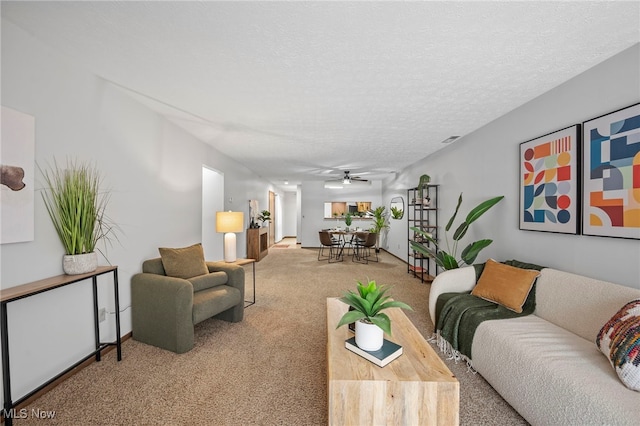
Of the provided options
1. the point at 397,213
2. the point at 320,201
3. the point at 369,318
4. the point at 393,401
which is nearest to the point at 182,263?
the point at 369,318

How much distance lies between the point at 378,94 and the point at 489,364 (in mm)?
2487

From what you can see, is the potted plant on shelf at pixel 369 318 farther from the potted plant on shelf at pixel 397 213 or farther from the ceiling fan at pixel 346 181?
the potted plant on shelf at pixel 397 213

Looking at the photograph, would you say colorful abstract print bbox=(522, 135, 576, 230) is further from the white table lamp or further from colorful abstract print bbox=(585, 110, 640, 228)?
the white table lamp

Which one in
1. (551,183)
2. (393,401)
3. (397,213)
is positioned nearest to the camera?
(393,401)

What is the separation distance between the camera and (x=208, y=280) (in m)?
2.84

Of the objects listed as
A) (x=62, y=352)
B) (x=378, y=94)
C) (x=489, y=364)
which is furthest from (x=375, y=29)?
(x=62, y=352)

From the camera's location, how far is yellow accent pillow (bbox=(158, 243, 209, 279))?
2.72 metres

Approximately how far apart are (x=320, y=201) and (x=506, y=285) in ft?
23.6

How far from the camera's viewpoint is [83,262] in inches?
76.3

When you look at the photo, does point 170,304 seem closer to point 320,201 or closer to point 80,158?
point 80,158

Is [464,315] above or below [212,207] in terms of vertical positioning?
below

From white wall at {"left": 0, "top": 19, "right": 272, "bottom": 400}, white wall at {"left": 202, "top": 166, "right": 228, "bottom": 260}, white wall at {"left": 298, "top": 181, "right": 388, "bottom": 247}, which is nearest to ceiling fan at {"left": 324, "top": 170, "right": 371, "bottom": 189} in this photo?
white wall at {"left": 298, "top": 181, "right": 388, "bottom": 247}

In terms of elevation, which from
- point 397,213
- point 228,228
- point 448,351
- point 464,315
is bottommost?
point 448,351

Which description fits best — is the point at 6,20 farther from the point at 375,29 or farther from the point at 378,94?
the point at 378,94
